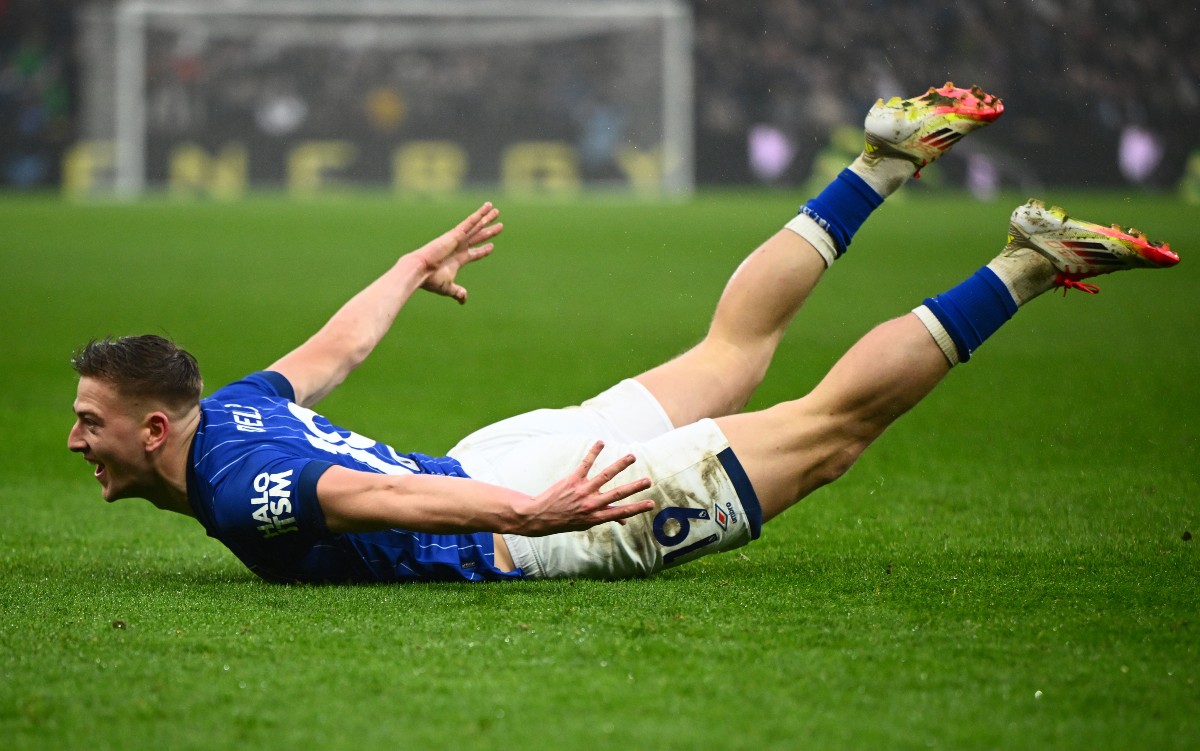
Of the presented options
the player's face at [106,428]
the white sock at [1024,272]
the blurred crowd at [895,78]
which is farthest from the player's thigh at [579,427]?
the blurred crowd at [895,78]

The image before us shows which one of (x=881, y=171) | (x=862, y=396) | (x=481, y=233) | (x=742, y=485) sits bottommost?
(x=742, y=485)

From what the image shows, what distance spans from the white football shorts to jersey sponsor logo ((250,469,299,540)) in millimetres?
692

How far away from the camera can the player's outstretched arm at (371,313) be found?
15.1 ft

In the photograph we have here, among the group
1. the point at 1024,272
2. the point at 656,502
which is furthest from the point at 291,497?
the point at 1024,272

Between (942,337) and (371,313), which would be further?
(371,313)

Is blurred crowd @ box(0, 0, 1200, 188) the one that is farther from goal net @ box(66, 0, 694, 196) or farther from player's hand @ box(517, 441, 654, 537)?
player's hand @ box(517, 441, 654, 537)

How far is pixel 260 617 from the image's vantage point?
369cm

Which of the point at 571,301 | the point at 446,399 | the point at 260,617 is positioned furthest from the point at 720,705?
the point at 571,301

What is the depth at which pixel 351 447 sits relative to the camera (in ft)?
13.5

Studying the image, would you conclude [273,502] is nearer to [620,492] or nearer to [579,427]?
[620,492]

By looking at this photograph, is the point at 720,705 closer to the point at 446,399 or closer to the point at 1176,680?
the point at 1176,680

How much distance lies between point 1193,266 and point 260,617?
43.0 ft

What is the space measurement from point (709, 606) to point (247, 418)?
1349mm

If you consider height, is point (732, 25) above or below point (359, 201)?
above
